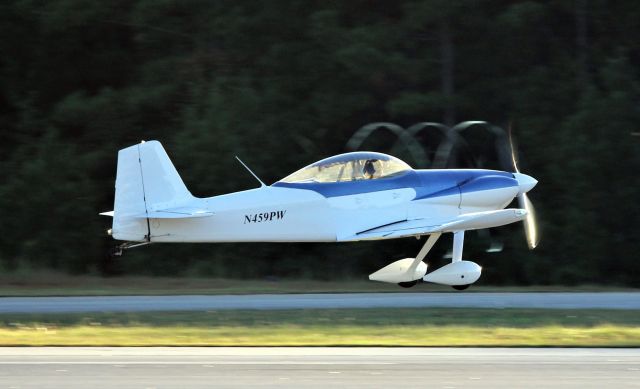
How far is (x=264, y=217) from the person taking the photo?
16828mm

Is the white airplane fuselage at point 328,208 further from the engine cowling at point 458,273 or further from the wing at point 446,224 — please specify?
the engine cowling at point 458,273

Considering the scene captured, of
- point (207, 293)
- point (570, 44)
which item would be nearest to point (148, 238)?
point (207, 293)

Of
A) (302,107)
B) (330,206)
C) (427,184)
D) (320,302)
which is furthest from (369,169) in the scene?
(302,107)

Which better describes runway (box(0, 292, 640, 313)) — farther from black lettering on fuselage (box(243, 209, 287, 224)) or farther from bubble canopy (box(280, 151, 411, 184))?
bubble canopy (box(280, 151, 411, 184))

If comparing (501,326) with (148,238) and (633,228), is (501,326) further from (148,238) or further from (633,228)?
(633,228)

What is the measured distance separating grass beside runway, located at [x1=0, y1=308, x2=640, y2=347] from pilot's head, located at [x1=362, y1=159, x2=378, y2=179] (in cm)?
295

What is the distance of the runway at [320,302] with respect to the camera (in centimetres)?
1527

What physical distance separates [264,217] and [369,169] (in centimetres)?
187

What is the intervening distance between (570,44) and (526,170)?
5.45 metres

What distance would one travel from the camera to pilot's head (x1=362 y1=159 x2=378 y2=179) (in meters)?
17.0

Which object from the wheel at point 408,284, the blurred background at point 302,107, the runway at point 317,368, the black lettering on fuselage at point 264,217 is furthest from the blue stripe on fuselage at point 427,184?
the runway at point 317,368

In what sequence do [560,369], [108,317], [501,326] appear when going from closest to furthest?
[560,369], [501,326], [108,317]

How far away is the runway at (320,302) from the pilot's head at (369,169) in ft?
6.36

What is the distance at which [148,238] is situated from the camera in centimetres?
1644
